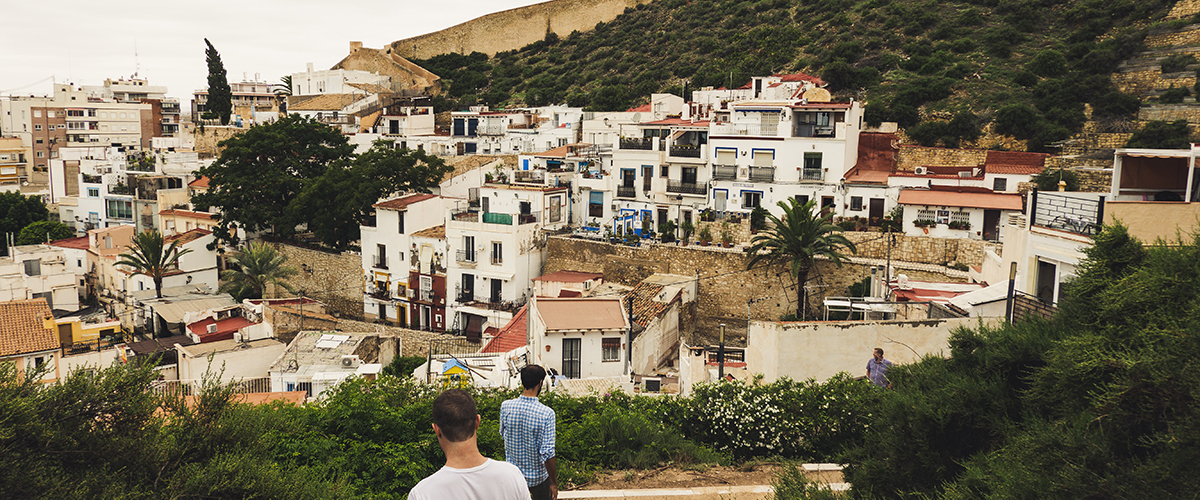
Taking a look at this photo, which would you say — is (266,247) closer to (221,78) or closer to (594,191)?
(594,191)

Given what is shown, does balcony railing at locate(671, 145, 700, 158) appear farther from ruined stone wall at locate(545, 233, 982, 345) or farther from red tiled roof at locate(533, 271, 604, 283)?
red tiled roof at locate(533, 271, 604, 283)

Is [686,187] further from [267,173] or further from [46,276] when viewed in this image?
[46,276]

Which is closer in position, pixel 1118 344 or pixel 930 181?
pixel 1118 344

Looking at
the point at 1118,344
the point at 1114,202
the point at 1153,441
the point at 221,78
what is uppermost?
the point at 221,78

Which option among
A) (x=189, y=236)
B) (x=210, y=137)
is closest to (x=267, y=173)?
(x=189, y=236)

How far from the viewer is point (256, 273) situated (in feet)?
100

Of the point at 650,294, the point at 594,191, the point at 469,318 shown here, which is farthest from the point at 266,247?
the point at 650,294

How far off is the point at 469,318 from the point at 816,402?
1947 cm

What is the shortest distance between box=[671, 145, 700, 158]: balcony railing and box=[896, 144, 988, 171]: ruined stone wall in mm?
9110

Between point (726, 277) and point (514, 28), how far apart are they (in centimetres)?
6366

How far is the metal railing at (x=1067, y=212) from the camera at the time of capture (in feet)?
34.9

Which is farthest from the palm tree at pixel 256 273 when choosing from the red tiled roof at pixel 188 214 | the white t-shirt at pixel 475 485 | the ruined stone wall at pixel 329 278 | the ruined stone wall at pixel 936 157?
the white t-shirt at pixel 475 485

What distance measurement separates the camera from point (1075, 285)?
6.75 m

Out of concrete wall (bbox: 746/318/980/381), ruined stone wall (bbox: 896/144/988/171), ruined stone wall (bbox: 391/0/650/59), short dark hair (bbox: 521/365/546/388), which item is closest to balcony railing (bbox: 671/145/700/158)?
ruined stone wall (bbox: 896/144/988/171)
